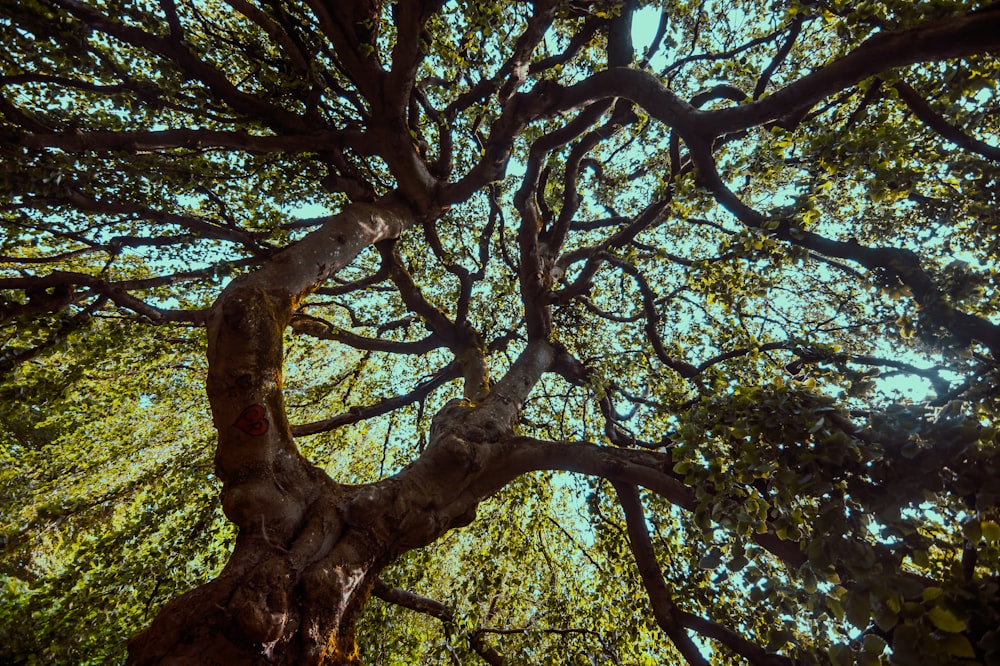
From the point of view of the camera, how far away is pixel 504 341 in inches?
306

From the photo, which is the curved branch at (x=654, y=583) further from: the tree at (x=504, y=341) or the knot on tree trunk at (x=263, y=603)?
the knot on tree trunk at (x=263, y=603)

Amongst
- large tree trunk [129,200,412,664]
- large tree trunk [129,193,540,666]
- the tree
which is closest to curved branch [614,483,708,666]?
the tree

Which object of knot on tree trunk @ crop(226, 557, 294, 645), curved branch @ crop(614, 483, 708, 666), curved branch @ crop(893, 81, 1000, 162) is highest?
curved branch @ crop(893, 81, 1000, 162)

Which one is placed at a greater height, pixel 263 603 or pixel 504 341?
pixel 504 341

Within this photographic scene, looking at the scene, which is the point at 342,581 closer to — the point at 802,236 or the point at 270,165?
the point at 802,236

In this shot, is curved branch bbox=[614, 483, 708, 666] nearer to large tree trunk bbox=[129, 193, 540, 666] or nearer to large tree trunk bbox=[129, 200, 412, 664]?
large tree trunk bbox=[129, 193, 540, 666]

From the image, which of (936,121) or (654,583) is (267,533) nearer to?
(654,583)

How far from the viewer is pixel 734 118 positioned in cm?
353

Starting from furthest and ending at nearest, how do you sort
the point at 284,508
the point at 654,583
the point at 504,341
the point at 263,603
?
1. the point at 504,341
2. the point at 654,583
3. the point at 284,508
4. the point at 263,603

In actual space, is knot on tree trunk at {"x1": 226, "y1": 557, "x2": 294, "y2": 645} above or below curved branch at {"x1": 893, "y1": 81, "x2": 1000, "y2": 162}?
below

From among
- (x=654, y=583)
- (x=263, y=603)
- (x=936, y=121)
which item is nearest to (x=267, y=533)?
(x=263, y=603)

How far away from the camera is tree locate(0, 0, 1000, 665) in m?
2.02

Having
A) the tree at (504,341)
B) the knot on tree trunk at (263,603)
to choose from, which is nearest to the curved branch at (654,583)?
the tree at (504,341)

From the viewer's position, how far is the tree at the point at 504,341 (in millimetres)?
2018
